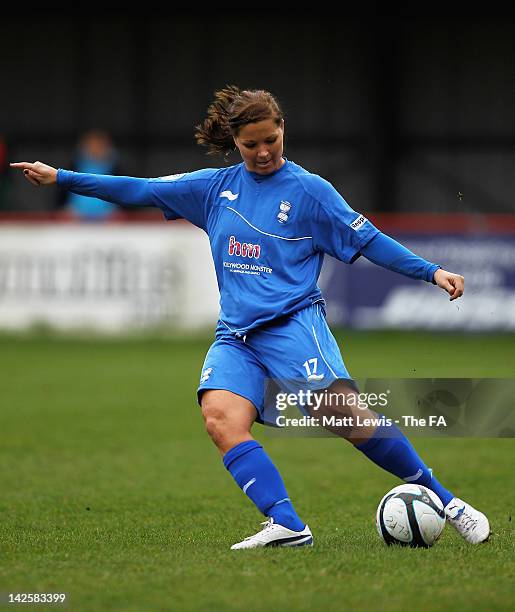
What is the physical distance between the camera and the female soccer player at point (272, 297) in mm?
4957

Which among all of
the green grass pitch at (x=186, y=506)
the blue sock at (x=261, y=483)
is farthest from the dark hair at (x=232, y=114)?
the green grass pitch at (x=186, y=506)

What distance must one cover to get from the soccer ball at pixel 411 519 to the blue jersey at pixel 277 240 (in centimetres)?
→ 89

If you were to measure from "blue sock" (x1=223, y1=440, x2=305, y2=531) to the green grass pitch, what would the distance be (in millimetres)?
152

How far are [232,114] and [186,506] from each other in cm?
227

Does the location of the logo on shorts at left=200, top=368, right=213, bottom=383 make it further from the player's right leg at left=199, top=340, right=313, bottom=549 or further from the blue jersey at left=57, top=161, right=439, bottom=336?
the blue jersey at left=57, top=161, right=439, bottom=336

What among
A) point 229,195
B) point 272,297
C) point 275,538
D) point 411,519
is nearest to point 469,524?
point 411,519

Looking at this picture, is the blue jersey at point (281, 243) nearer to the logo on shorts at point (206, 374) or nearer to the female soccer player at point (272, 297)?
the female soccer player at point (272, 297)

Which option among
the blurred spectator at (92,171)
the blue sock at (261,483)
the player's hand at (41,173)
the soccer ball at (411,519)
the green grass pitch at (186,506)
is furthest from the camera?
the blurred spectator at (92,171)

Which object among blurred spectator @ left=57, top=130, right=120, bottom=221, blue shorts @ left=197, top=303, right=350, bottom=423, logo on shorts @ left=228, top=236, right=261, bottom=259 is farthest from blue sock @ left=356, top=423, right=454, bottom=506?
blurred spectator @ left=57, top=130, right=120, bottom=221

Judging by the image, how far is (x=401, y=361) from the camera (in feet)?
40.9

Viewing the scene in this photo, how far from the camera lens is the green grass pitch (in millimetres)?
4246

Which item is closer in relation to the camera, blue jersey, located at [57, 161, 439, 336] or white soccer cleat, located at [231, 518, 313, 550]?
white soccer cleat, located at [231, 518, 313, 550]

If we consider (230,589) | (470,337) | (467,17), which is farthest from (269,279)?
(467,17)

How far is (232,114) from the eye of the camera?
502cm
